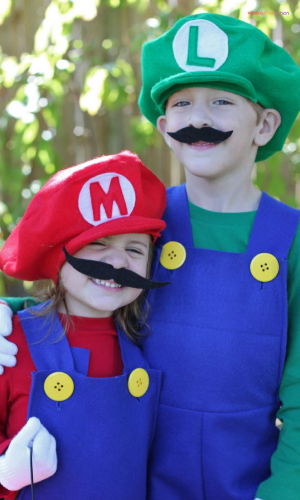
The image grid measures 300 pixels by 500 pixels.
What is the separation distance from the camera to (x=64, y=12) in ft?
8.69

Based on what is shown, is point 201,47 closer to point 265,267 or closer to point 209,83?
point 209,83

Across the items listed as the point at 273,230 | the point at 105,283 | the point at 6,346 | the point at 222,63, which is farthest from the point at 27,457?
the point at 222,63

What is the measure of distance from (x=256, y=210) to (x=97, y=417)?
0.66 metres

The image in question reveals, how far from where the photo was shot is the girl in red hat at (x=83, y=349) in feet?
4.67

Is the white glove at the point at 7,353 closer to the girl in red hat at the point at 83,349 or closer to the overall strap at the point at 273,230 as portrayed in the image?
the girl in red hat at the point at 83,349

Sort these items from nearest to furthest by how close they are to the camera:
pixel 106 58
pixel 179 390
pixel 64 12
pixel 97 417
Result: pixel 97 417, pixel 179 390, pixel 64 12, pixel 106 58

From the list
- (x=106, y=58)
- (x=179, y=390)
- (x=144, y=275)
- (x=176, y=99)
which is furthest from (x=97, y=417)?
(x=106, y=58)

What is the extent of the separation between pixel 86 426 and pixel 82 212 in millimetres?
488

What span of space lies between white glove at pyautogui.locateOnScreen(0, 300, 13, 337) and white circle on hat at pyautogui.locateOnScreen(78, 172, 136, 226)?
12.3 inches

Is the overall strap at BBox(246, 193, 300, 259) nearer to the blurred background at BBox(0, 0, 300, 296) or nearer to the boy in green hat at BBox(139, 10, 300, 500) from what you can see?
the boy in green hat at BBox(139, 10, 300, 500)

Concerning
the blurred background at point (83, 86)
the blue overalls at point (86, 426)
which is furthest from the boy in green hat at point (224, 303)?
the blurred background at point (83, 86)

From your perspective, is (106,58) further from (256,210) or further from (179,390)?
(179,390)

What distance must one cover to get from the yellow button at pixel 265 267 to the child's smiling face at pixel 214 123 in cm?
25

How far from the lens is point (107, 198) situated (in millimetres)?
1479
